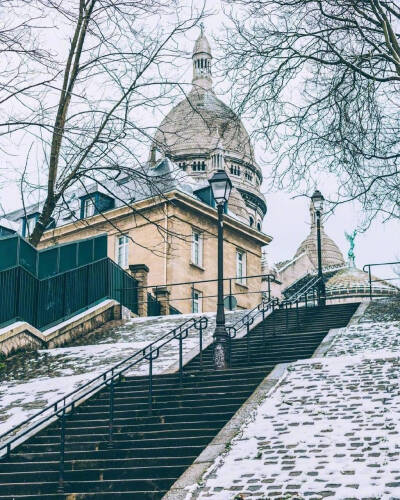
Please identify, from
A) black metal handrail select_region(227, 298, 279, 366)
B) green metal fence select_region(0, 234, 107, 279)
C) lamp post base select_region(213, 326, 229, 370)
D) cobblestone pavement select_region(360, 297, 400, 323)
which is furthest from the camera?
green metal fence select_region(0, 234, 107, 279)

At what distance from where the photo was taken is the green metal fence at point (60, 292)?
21484 millimetres

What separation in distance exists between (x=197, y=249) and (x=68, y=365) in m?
21.2

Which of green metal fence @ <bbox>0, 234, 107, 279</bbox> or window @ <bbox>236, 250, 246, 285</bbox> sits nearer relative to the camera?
green metal fence @ <bbox>0, 234, 107, 279</bbox>

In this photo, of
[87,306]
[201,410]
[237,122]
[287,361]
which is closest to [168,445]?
[201,410]

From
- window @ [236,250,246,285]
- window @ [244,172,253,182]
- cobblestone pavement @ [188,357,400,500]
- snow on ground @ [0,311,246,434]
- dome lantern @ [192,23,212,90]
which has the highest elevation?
dome lantern @ [192,23,212,90]

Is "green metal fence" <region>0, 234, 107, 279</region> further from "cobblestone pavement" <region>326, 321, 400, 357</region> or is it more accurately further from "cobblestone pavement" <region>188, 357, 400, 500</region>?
"cobblestone pavement" <region>188, 357, 400, 500</region>

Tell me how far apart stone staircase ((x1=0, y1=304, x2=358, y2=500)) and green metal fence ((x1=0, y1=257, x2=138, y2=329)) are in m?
6.72

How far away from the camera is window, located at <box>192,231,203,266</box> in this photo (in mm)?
38844

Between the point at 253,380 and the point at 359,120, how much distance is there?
727 cm

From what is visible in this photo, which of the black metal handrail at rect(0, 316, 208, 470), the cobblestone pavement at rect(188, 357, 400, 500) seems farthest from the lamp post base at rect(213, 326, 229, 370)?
the cobblestone pavement at rect(188, 357, 400, 500)

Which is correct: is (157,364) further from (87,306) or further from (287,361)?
(87,306)

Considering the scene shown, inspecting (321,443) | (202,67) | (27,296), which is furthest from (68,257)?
(202,67)

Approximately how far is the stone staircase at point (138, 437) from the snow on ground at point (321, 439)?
710mm

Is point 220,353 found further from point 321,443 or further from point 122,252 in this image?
point 122,252
